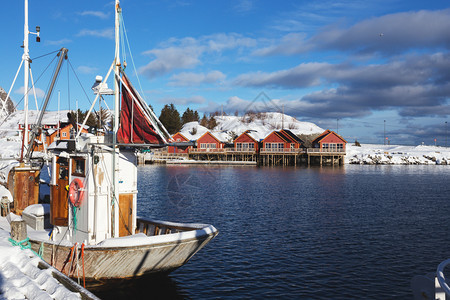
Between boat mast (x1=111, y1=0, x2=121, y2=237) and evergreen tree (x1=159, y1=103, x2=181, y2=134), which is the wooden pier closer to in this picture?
evergreen tree (x1=159, y1=103, x2=181, y2=134)

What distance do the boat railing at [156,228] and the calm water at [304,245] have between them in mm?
1854

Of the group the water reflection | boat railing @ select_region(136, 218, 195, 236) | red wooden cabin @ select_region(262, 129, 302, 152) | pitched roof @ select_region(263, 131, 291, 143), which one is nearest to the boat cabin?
boat railing @ select_region(136, 218, 195, 236)

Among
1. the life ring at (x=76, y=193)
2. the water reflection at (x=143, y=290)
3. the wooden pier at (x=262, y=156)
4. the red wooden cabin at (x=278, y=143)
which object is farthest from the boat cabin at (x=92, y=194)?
the red wooden cabin at (x=278, y=143)

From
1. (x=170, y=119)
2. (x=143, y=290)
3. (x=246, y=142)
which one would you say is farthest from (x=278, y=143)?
(x=143, y=290)

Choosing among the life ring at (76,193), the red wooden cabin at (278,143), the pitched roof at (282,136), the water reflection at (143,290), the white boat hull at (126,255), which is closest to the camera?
the white boat hull at (126,255)

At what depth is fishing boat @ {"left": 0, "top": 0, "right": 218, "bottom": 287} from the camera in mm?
11953

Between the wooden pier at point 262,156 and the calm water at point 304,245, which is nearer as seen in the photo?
the calm water at point 304,245

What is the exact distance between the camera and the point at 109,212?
13320mm

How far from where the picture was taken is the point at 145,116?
13469mm

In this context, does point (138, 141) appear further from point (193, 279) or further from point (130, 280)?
point (193, 279)

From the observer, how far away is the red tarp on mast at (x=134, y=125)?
524 inches

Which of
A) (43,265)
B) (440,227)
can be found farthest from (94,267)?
(440,227)

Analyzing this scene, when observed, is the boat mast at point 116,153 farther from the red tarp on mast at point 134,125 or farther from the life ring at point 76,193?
the life ring at point 76,193

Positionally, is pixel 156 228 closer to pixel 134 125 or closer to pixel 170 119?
pixel 134 125
